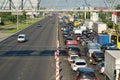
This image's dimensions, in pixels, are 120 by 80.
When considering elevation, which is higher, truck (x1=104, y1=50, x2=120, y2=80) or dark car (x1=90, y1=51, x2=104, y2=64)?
truck (x1=104, y1=50, x2=120, y2=80)

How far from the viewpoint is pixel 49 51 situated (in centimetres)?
4891

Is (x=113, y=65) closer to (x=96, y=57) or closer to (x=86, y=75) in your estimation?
(x=86, y=75)

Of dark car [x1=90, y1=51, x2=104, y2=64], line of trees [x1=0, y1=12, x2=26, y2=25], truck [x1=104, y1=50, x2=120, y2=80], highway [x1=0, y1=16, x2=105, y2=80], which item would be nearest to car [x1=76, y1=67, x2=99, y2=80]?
truck [x1=104, y1=50, x2=120, y2=80]

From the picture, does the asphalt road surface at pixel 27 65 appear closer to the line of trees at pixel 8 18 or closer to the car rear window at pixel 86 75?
the car rear window at pixel 86 75

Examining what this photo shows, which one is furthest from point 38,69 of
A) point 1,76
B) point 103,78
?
point 103,78

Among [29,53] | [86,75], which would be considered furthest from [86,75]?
[29,53]

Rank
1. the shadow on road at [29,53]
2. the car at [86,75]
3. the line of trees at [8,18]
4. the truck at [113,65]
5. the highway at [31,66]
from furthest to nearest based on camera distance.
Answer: the line of trees at [8,18], the shadow on road at [29,53], the highway at [31,66], the car at [86,75], the truck at [113,65]

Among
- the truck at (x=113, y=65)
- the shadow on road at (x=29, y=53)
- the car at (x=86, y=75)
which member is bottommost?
the shadow on road at (x=29, y=53)

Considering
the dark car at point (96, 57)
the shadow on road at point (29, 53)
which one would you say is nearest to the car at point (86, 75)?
the dark car at point (96, 57)

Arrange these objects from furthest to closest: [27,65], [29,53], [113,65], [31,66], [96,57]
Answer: [29,53]
[96,57]
[27,65]
[31,66]
[113,65]

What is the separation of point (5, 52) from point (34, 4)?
1088 centimetres

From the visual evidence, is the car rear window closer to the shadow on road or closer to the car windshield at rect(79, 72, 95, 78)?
the car windshield at rect(79, 72, 95, 78)

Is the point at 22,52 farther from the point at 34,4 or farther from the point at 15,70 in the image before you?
the point at 15,70

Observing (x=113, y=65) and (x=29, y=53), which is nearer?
(x=113, y=65)
